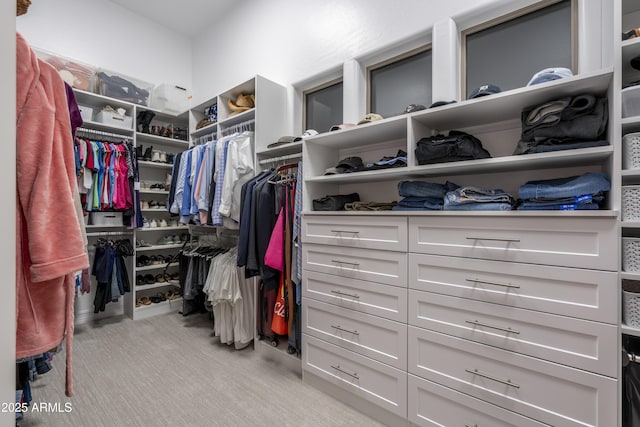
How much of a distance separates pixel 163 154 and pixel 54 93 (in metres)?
2.90

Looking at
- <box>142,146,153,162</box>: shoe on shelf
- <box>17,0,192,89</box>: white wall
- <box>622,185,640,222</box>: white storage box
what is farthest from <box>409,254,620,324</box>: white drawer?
<box>17,0,192,89</box>: white wall

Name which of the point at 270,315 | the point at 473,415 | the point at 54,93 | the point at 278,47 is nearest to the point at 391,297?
the point at 473,415

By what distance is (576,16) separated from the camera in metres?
1.53

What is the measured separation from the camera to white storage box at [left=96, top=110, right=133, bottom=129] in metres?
3.05

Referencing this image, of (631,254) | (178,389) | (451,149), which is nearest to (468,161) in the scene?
(451,149)

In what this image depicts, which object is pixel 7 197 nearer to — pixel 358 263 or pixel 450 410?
pixel 358 263

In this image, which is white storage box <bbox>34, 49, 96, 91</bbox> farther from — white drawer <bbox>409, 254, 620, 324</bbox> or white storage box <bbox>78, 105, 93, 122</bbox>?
white drawer <bbox>409, 254, 620, 324</bbox>

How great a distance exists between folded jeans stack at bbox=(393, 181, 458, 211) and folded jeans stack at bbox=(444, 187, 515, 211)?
93 millimetres

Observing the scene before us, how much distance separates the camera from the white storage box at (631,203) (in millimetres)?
1047

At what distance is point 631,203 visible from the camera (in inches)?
41.7

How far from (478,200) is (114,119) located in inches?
140

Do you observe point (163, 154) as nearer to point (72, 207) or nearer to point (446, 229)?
point (72, 207)

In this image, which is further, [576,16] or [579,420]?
[576,16]

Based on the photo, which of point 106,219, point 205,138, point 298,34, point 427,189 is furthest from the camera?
point 205,138
